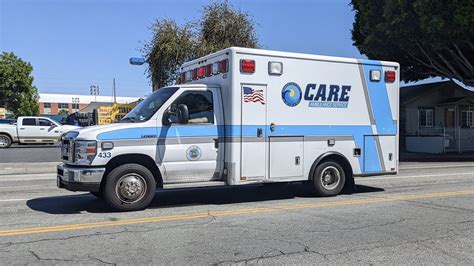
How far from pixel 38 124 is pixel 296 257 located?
26.2 m

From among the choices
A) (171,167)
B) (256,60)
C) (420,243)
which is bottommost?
(420,243)

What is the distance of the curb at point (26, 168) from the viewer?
1621 centimetres

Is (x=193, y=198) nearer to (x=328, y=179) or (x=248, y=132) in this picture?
(x=248, y=132)

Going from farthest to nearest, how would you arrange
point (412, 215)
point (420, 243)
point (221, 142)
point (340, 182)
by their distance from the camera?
point (340, 182), point (221, 142), point (412, 215), point (420, 243)

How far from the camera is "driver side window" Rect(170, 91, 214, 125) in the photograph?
8.84 meters

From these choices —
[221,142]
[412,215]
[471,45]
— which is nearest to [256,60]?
[221,142]

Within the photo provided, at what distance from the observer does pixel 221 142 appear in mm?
8984

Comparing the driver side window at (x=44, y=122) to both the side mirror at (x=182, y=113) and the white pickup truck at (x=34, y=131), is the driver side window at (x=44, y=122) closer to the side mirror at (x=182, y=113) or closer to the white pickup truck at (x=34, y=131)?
the white pickup truck at (x=34, y=131)

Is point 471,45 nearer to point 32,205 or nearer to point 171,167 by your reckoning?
point 171,167

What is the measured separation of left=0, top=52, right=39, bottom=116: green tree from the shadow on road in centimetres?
4782

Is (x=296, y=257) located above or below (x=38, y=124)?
below

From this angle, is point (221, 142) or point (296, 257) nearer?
point (296, 257)

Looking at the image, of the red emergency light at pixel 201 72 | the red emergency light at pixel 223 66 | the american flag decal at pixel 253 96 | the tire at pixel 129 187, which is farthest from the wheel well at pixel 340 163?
the tire at pixel 129 187

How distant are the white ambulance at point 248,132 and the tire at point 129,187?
0.05 ft
